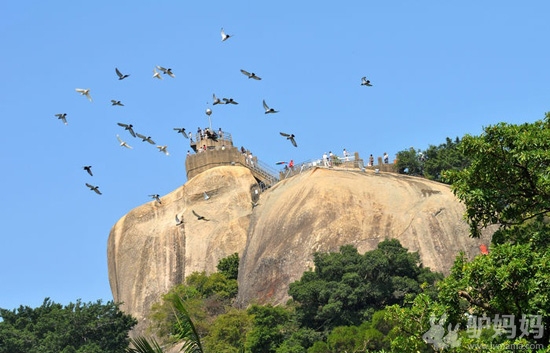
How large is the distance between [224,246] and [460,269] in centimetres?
4422

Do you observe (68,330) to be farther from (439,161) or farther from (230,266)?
(439,161)

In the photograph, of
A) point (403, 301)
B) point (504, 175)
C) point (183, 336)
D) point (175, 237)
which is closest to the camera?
point (183, 336)

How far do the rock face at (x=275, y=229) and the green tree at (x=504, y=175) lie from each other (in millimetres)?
30657

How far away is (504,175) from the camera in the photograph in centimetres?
2955

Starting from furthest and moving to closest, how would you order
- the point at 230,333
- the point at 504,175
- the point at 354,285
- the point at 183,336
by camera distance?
1. the point at 354,285
2. the point at 230,333
3. the point at 504,175
4. the point at 183,336

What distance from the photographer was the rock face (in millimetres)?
62125

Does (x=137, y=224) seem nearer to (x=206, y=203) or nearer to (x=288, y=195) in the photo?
(x=206, y=203)

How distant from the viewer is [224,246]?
72.0m

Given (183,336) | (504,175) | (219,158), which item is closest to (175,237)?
(219,158)

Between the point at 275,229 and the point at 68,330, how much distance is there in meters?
10.7

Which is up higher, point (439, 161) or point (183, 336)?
point (439, 161)

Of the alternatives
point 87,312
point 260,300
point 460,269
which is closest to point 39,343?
point 87,312

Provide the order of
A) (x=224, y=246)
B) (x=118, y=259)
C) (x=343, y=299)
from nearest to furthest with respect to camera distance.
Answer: (x=343, y=299), (x=224, y=246), (x=118, y=259)

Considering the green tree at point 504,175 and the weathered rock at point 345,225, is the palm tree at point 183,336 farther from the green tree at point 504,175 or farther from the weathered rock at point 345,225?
the weathered rock at point 345,225
